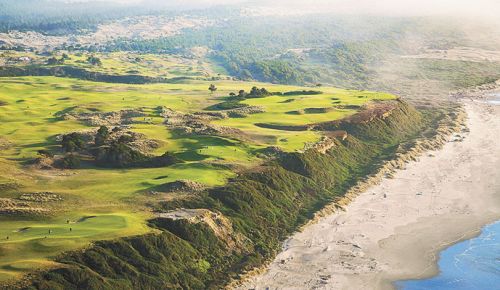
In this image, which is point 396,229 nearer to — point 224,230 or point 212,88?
point 224,230

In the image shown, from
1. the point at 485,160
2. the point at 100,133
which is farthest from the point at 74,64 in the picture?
the point at 485,160

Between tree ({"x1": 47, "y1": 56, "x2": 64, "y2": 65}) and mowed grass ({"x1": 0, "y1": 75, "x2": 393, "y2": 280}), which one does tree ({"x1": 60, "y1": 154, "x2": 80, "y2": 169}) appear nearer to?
mowed grass ({"x1": 0, "y1": 75, "x2": 393, "y2": 280})

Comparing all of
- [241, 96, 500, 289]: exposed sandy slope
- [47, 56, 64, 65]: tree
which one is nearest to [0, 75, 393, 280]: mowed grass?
[241, 96, 500, 289]: exposed sandy slope

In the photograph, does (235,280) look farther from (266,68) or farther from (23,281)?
(266,68)

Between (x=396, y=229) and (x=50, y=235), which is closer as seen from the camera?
(x=50, y=235)

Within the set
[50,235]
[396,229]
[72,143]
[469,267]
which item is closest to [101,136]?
[72,143]

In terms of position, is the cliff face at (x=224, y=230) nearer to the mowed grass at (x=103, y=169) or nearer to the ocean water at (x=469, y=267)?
the mowed grass at (x=103, y=169)
